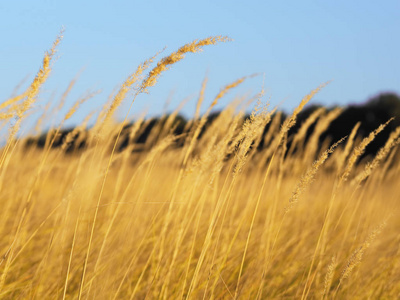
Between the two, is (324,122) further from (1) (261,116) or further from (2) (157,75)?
(2) (157,75)

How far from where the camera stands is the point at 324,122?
9.07ft

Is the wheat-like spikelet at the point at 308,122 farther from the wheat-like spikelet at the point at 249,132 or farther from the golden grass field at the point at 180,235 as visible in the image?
the wheat-like spikelet at the point at 249,132

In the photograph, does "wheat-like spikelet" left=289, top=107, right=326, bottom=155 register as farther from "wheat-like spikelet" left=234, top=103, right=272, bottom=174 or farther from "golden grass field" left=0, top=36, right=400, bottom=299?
"wheat-like spikelet" left=234, top=103, right=272, bottom=174

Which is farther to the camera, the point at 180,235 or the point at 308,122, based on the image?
the point at 308,122

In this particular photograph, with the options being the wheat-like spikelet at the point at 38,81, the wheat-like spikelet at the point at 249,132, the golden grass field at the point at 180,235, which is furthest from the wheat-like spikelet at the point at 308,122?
the wheat-like spikelet at the point at 38,81

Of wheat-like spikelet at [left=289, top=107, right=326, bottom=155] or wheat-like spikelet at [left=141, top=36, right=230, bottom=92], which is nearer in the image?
wheat-like spikelet at [left=141, top=36, right=230, bottom=92]

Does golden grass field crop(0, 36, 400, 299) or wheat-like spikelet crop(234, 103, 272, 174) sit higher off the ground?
wheat-like spikelet crop(234, 103, 272, 174)

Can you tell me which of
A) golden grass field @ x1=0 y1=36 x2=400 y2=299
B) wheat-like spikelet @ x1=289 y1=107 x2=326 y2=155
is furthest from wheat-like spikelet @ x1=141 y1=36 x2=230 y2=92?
wheat-like spikelet @ x1=289 y1=107 x2=326 y2=155

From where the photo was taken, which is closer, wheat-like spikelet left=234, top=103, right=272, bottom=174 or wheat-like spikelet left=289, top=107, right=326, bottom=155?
wheat-like spikelet left=234, top=103, right=272, bottom=174

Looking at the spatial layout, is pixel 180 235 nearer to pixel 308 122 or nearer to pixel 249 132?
pixel 249 132

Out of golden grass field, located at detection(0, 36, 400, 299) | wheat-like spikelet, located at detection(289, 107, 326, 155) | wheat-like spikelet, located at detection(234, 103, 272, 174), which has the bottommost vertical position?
golden grass field, located at detection(0, 36, 400, 299)

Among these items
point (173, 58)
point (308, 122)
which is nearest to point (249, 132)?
point (173, 58)

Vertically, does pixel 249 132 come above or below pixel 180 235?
above

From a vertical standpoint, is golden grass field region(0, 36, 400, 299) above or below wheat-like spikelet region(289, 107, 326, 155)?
below
